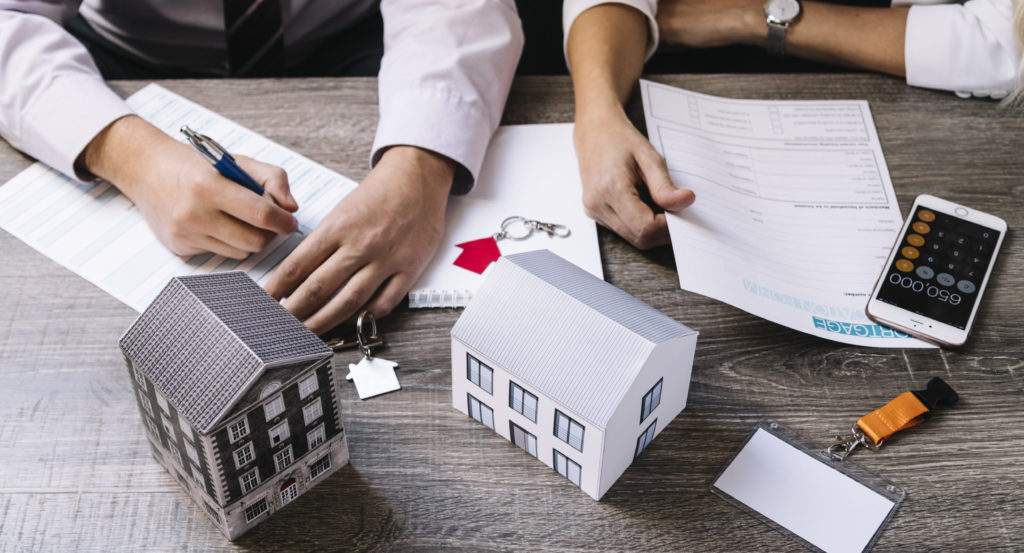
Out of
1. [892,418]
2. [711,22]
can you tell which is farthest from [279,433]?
[711,22]

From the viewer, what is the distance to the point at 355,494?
0.63 m

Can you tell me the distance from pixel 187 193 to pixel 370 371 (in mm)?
280

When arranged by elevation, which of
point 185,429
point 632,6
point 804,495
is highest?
point 632,6

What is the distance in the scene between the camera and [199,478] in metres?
0.57

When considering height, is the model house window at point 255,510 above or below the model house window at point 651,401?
below

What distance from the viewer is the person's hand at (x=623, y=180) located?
32.4 inches

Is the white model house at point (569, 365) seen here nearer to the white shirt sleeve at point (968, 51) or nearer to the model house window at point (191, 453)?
the model house window at point (191, 453)

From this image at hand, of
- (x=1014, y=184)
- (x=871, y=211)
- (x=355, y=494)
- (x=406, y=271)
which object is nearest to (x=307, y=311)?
(x=406, y=271)

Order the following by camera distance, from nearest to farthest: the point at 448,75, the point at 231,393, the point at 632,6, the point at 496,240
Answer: the point at 231,393 → the point at 496,240 → the point at 448,75 → the point at 632,6

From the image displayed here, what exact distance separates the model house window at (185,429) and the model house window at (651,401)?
328 millimetres

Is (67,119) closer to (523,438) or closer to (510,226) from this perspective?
(510,226)

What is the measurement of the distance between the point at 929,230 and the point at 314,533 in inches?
27.3

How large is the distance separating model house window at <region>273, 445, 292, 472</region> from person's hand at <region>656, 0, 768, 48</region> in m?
0.83

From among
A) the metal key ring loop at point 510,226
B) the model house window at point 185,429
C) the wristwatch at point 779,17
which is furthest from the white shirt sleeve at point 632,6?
the model house window at point 185,429
